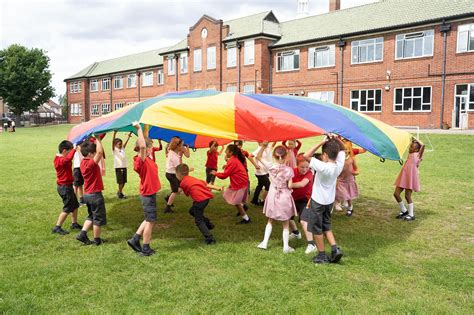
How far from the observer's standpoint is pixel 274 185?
5.86m

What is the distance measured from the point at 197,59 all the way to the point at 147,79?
991cm

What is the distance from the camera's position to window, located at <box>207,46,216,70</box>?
1348 inches

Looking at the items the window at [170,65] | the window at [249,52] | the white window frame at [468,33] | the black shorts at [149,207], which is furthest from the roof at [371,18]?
the black shorts at [149,207]

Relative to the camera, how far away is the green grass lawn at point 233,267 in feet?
13.9

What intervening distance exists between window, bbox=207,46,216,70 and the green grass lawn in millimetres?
26926

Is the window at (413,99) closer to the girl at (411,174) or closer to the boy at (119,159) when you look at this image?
the girl at (411,174)

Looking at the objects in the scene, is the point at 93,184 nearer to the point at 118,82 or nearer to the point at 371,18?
the point at 371,18

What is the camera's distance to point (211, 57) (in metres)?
34.5

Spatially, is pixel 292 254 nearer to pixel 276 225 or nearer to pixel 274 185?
pixel 274 185

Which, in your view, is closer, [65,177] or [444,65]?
[65,177]

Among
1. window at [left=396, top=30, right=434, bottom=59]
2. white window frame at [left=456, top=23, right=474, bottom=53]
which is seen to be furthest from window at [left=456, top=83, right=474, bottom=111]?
window at [left=396, top=30, right=434, bottom=59]

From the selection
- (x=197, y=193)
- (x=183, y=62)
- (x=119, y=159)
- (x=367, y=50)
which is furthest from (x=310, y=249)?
(x=183, y=62)

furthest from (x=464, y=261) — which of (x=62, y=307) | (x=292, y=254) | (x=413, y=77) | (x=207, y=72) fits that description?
(x=207, y=72)

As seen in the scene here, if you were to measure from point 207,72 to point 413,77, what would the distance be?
16.7 meters
